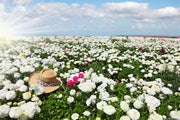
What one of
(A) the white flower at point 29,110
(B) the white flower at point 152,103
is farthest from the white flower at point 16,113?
(B) the white flower at point 152,103

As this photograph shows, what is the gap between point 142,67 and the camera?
5406mm

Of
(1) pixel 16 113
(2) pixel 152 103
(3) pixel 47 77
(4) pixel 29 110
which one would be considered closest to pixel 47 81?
(3) pixel 47 77

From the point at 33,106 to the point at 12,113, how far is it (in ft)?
1.06

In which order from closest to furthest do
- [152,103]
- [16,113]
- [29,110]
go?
1. [16,113]
2. [29,110]
3. [152,103]

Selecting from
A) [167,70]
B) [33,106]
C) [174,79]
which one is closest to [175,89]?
[174,79]

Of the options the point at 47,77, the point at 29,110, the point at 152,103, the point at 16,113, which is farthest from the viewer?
the point at 47,77

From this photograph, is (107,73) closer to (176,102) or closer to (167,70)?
(167,70)

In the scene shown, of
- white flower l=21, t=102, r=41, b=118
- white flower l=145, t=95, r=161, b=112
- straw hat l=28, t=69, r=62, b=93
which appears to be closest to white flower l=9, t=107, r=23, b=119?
white flower l=21, t=102, r=41, b=118

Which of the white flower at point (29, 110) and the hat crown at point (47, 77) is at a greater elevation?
the hat crown at point (47, 77)

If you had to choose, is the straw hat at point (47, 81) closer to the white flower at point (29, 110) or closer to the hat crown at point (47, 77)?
the hat crown at point (47, 77)

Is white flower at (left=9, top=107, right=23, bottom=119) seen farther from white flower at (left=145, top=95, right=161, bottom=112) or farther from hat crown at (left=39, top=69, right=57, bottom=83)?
white flower at (left=145, top=95, right=161, bottom=112)

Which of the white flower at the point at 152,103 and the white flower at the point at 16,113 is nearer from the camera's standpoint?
the white flower at the point at 16,113

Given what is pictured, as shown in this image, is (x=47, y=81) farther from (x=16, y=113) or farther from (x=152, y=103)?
(x=152, y=103)

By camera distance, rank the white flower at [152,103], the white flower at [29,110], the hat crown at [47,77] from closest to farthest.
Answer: the white flower at [29,110]
the white flower at [152,103]
the hat crown at [47,77]
